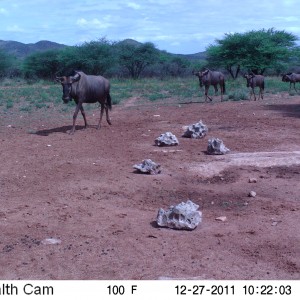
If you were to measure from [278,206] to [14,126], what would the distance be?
33.0 feet

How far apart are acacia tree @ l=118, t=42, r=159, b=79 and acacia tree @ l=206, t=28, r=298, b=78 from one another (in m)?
7.56

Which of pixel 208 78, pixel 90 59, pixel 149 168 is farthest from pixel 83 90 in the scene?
pixel 90 59

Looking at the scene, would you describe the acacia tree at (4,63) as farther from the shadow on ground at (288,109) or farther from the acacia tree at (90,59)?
the shadow on ground at (288,109)

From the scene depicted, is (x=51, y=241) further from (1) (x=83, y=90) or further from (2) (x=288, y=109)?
(2) (x=288, y=109)

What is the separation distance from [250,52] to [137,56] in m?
12.3

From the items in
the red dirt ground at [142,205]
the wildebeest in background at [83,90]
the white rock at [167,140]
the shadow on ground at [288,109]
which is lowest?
the red dirt ground at [142,205]

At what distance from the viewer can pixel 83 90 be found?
Answer: 14211mm

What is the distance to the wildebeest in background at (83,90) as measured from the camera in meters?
13.6

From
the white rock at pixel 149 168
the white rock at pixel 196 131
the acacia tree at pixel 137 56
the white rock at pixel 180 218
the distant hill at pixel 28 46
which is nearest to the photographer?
the white rock at pixel 180 218

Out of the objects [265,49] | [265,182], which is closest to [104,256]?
[265,182]

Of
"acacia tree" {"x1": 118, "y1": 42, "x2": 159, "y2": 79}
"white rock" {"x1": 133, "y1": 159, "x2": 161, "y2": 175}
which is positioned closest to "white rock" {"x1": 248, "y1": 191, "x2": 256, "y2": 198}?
"white rock" {"x1": 133, "y1": 159, "x2": 161, "y2": 175}

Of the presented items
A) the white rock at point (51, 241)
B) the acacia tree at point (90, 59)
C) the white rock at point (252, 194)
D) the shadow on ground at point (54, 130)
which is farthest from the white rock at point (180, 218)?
the acacia tree at point (90, 59)

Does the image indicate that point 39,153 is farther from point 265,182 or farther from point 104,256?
point 104,256

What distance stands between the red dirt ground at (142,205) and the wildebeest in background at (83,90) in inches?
40.8
